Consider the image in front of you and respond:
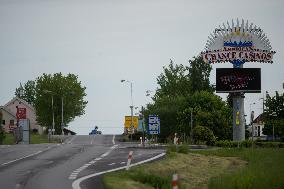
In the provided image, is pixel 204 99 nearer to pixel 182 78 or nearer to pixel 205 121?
pixel 205 121

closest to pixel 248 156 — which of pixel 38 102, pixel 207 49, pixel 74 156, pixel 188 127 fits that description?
pixel 74 156

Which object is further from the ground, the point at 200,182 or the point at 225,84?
the point at 225,84

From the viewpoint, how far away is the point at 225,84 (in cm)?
6309

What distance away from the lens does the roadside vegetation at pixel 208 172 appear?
22.2m

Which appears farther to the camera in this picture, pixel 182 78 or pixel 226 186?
pixel 182 78

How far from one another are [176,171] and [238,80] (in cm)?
4091

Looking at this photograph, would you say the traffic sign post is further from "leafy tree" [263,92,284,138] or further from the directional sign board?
"leafy tree" [263,92,284,138]

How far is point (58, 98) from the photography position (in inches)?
5630

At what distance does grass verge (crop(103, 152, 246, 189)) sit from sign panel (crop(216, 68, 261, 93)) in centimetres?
2675

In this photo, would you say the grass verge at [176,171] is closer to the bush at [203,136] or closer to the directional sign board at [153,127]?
the directional sign board at [153,127]

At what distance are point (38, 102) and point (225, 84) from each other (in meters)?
84.2

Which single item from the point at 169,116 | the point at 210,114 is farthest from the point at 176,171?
the point at 169,116

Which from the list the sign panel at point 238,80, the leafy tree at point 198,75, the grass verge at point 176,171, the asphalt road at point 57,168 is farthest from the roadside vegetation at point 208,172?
the leafy tree at point 198,75

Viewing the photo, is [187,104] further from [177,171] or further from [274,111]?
[177,171]
